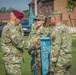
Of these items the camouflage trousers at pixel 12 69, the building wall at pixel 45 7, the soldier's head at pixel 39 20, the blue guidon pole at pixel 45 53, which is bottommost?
Result: the camouflage trousers at pixel 12 69

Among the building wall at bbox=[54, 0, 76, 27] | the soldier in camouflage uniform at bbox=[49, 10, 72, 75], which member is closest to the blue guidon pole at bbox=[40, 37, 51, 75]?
the soldier in camouflage uniform at bbox=[49, 10, 72, 75]

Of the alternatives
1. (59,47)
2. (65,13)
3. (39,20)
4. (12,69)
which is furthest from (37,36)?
(65,13)

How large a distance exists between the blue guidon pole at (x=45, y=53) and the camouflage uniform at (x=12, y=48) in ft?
1.61

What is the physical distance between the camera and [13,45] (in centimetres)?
807

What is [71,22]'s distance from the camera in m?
75.9

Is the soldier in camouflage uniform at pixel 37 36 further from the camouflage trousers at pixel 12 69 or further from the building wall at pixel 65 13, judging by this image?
the building wall at pixel 65 13

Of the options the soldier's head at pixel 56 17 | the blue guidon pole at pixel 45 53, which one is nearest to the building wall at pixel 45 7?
the blue guidon pole at pixel 45 53

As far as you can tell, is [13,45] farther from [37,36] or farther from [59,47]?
[59,47]

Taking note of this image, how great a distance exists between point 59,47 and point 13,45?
1358 mm

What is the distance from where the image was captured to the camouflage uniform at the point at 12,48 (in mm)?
8023

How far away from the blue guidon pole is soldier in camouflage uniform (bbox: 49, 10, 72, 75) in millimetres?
814

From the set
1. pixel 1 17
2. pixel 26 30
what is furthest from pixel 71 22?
pixel 1 17

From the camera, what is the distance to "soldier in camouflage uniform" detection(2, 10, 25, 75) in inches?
316

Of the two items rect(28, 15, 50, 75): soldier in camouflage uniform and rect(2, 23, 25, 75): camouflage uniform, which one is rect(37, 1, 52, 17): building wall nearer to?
rect(28, 15, 50, 75): soldier in camouflage uniform
